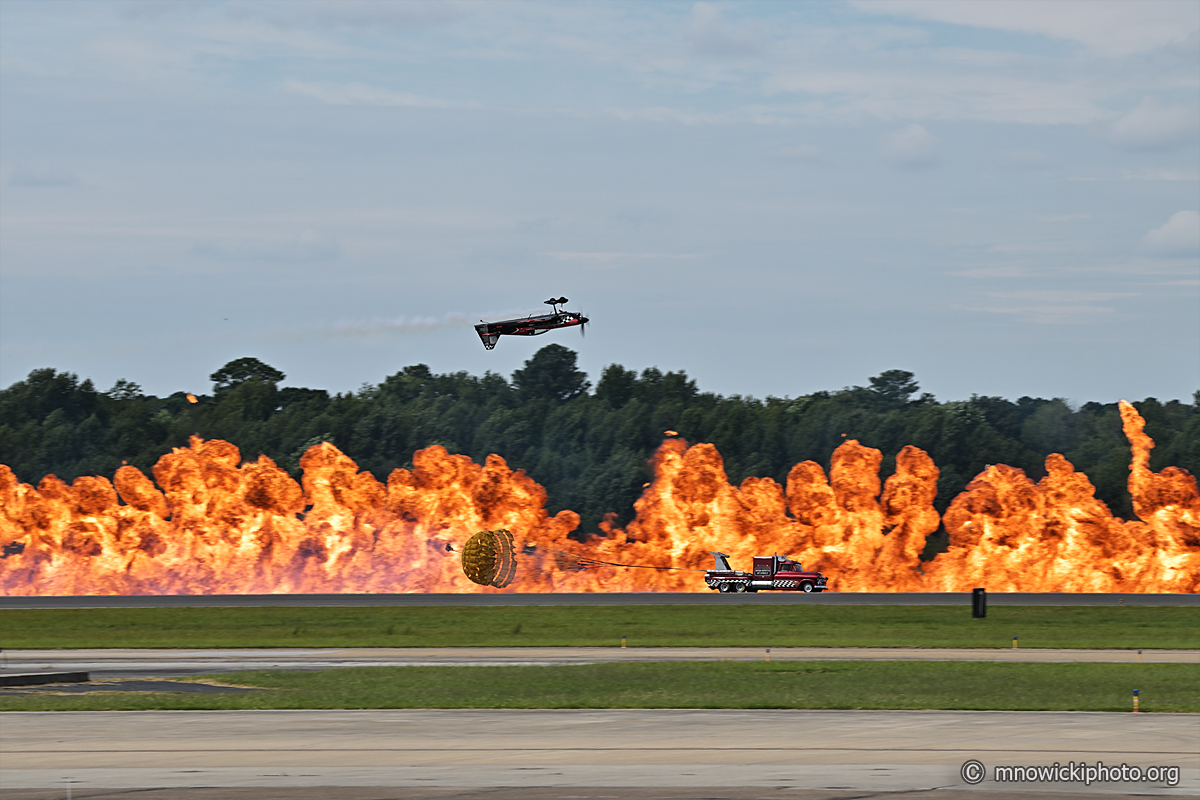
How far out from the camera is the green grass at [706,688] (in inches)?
1112

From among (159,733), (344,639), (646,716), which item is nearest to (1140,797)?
(646,716)

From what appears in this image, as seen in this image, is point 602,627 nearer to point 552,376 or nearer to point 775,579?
point 775,579

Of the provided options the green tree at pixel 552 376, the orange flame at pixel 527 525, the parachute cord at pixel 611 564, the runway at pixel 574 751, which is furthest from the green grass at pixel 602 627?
the green tree at pixel 552 376

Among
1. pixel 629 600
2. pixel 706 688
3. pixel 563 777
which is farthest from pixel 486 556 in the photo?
pixel 563 777

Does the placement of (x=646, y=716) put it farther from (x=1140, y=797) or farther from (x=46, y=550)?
(x=46, y=550)

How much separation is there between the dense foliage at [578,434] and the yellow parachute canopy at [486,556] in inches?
588

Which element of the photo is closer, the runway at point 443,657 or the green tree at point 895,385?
the runway at point 443,657

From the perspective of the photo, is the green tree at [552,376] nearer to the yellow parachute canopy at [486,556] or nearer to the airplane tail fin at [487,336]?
the yellow parachute canopy at [486,556]

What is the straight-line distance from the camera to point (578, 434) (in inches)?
4107

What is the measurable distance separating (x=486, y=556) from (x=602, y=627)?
2382 centimetres

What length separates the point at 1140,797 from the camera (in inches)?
675

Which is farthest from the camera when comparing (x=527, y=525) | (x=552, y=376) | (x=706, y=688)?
(x=552, y=376)

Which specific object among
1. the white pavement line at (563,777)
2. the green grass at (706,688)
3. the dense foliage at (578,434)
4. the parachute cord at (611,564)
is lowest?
the green grass at (706,688)

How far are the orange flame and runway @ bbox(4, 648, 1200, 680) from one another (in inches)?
1546
